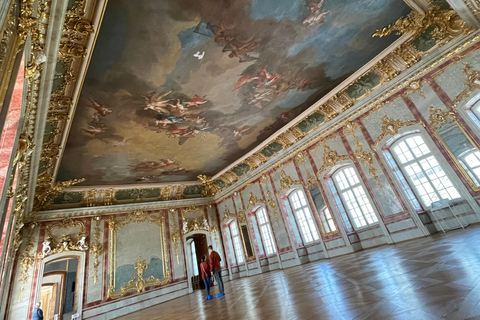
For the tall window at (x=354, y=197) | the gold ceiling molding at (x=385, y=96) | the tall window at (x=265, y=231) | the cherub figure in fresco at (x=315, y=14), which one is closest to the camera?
the cherub figure in fresco at (x=315, y=14)

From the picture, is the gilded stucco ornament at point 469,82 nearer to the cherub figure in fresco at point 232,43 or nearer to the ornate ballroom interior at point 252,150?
the ornate ballroom interior at point 252,150

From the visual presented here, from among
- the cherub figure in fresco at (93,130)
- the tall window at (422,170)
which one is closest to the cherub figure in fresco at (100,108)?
the cherub figure in fresco at (93,130)

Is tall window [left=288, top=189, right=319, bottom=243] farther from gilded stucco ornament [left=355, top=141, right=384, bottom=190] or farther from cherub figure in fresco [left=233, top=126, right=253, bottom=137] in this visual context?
cherub figure in fresco [left=233, top=126, right=253, bottom=137]

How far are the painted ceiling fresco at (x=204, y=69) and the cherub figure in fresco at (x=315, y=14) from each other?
1.1 inches

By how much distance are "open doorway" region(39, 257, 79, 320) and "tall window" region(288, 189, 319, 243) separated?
1264 cm

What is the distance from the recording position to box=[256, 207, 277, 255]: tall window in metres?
12.1

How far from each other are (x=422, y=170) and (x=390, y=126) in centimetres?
175

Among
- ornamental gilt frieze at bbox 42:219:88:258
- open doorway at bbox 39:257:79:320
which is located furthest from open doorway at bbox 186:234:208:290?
open doorway at bbox 39:257:79:320

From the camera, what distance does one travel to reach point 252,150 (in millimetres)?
12070

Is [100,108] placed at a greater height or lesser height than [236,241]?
greater

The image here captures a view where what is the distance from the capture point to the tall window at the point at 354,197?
346 inches

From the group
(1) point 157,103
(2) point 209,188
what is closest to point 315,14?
(1) point 157,103

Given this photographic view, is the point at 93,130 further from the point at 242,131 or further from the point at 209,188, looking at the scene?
the point at 209,188

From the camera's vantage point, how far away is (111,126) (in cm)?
771
